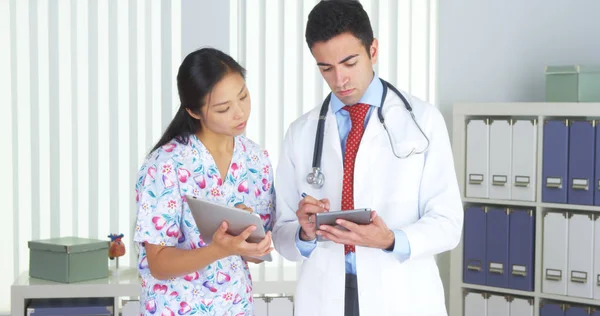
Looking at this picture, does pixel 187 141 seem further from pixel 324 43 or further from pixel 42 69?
pixel 42 69

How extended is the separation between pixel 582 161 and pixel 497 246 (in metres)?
0.54

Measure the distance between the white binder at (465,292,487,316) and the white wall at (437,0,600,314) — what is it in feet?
A: 2.86

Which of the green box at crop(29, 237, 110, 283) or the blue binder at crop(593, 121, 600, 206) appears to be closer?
the green box at crop(29, 237, 110, 283)

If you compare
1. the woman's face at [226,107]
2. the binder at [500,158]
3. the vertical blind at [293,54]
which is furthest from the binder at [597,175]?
the woman's face at [226,107]

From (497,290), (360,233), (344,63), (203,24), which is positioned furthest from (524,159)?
(360,233)

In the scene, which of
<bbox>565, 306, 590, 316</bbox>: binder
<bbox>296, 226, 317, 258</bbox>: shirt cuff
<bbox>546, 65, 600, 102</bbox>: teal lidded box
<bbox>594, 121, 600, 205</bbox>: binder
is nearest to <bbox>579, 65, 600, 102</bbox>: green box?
<bbox>546, 65, 600, 102</bbox>: teal lidded box

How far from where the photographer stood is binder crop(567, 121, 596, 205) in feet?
11.5

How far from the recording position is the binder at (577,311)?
3.57 meters

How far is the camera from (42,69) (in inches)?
157

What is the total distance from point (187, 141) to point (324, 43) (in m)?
0.39

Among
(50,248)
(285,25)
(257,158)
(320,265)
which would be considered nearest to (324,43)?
(257,158)

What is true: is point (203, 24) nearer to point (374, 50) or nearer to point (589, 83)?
point (589, 83)

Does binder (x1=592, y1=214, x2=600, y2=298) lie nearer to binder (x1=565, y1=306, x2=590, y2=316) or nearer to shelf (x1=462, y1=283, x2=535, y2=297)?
binder (x1=565, y1=306, x2=590, y2=316)

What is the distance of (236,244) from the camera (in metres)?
1.72
